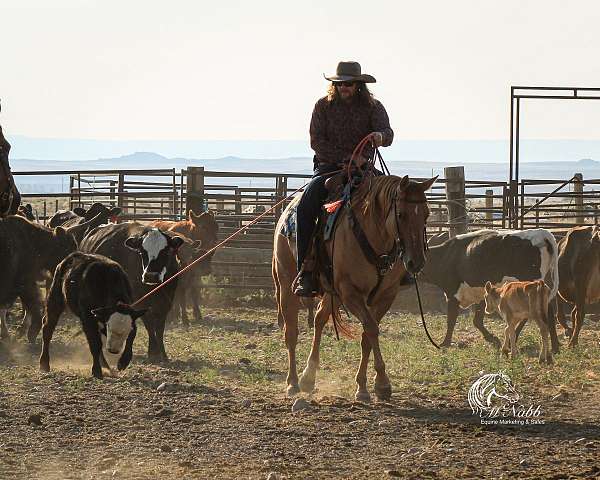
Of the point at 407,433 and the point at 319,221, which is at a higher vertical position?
the point at 319,221

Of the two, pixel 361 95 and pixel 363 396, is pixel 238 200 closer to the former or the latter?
pixel 361 95

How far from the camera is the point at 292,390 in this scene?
9.84 meters

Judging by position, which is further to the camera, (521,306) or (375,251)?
(521,306)

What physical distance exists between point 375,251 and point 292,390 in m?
1.43

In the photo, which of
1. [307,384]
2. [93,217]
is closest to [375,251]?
[307,384]

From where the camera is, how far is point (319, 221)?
9773 mm

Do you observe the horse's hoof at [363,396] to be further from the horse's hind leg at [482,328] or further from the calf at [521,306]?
the horse's hind leg at [482,328]

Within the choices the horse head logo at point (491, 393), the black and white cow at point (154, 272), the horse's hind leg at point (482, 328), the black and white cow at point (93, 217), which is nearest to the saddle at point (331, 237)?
the horse head logo at point (491, 393)

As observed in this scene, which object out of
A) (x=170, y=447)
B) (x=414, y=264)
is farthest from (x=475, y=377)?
(x=170, y=447)

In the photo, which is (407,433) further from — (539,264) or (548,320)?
(539,264)

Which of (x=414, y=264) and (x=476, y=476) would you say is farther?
(x=414, y=264)

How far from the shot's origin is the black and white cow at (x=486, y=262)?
15.2 metres

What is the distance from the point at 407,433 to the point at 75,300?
467 cm

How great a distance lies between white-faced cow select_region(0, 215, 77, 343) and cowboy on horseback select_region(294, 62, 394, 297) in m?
5.55
